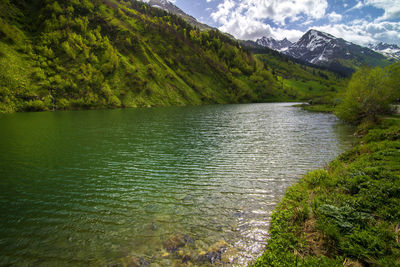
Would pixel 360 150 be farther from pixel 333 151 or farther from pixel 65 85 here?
pixel 65 85

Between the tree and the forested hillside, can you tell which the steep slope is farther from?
the tree

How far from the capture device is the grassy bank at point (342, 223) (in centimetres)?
673

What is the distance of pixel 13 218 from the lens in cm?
1085

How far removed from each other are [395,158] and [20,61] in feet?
468

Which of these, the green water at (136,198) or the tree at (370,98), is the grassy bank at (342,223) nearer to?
the green water at (136,198)

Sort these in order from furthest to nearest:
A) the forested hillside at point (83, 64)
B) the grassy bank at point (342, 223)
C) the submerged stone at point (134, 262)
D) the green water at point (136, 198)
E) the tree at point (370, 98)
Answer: the forested hillside at point (83, 64) → the tree at point (370, 98) → the green water at point (136, 198) → the submerged stone at point (134, 262) → the grassy bank at point (342, 223)

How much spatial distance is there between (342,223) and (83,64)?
148 m

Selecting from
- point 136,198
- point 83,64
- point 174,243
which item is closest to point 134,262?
point 174,243

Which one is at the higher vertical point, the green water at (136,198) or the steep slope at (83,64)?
the steep slope at (83,64)

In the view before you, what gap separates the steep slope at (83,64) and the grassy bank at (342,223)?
10632 centimetres

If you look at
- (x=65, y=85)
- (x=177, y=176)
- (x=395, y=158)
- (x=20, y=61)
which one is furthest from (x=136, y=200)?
(x=20, y=61)

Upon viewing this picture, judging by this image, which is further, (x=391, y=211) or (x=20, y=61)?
(x=20, y=61)

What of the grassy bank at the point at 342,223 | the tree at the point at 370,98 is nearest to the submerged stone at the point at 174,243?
the grassy bank at the point at 342,223

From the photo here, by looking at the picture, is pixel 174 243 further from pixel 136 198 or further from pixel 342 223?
pixel 342 223
